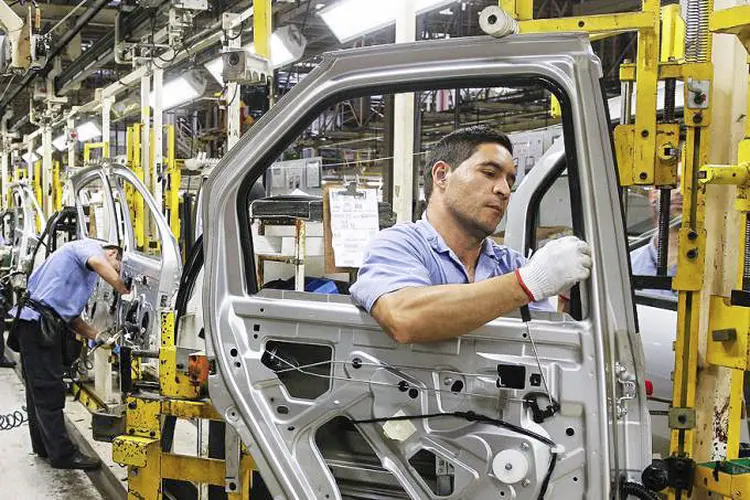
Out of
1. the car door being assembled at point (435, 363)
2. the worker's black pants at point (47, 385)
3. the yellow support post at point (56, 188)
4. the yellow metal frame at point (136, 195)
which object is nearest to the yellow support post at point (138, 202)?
the yellow metal frame at point (136, 195)

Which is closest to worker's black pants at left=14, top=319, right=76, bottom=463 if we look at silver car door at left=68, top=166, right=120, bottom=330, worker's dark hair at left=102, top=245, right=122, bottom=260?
worker's dark hair at left=102, top=245, right=122, bottom=260

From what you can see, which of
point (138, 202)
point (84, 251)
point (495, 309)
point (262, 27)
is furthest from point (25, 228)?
point (495, 309)

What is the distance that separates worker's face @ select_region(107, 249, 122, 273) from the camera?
18.0ft

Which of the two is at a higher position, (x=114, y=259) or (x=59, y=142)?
(x=59, y=142)

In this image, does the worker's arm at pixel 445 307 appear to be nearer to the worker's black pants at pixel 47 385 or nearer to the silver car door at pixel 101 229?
the worker's black pants at pixel 47 385

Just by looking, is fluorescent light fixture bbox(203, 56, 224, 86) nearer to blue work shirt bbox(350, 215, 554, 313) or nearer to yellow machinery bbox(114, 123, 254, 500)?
yellow machinery bbox(114, 123, 254, 500)

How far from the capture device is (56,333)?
528 centimetres

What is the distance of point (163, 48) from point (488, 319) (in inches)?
233

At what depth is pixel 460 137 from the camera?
2.51 m

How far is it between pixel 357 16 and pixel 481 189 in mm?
2577

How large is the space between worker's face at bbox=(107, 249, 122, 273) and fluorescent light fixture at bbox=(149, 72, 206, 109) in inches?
107

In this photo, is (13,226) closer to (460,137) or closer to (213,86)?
(213,86)

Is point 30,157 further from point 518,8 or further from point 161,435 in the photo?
point 518,8

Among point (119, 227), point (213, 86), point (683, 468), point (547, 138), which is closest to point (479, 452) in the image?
point (683, 468)
